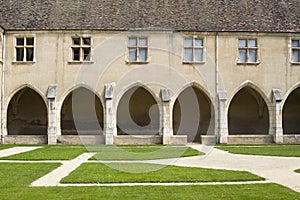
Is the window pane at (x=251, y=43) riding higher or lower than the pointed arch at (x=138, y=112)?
higher

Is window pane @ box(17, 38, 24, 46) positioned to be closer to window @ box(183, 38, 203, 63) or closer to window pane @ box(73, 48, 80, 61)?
window pane @ box(73, 48, 80, 61)

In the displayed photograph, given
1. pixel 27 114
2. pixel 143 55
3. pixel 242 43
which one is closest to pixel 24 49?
pixel 27 114

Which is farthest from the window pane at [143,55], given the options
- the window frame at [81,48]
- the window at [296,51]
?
the window at [296,51]

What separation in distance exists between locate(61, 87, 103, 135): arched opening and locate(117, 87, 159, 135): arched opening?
53.8 inches

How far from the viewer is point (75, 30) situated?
953 inches

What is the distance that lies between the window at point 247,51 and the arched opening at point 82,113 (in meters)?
9.15

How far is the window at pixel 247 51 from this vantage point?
24938 millimetres

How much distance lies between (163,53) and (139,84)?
7.03ft

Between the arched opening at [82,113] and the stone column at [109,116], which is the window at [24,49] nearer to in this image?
the arched opening at [82,113]

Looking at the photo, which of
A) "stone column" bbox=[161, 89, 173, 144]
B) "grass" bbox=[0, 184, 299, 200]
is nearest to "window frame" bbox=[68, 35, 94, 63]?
"stone column" bbox=[161, 89, 173, 144]

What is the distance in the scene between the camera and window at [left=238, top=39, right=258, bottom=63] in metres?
24.9

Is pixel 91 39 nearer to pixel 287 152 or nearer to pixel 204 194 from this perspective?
pixel 287 152

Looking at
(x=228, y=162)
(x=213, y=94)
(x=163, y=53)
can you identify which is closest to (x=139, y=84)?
(x=163, y=53)

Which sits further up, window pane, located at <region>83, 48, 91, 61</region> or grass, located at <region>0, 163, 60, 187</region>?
window pane, located at <region>83, 48, 91, 61</region>
